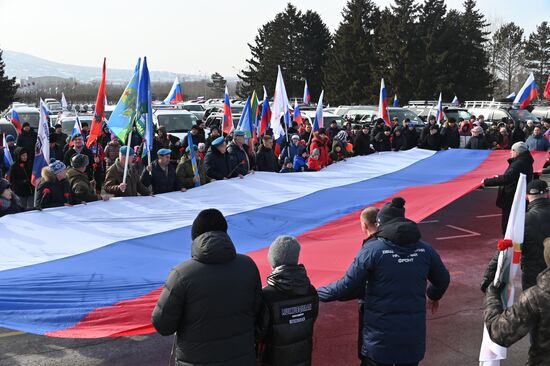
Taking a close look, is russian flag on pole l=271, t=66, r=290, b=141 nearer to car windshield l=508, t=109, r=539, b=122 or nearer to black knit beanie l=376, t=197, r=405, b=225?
black knit beanie l=376, t=197, r=405, b=225

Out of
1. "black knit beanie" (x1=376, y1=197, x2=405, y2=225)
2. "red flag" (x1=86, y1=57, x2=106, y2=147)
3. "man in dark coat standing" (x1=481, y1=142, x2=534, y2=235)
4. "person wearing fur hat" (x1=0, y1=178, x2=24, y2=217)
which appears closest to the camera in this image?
"black knit beanie" (x1=376, y1=197, x2=405, y2=225)

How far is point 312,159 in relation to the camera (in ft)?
38.8

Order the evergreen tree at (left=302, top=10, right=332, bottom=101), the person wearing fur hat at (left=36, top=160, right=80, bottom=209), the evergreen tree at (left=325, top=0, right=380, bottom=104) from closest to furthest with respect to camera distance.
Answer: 1. the person wearing fur hat at (left=36, top=160, right=80, bottom=209)
2. the evergreen tree at (left=325, top=0, right=380, bottom=104)
3. the evergreen tree at (left=302, top=10, right=332, bottom=101)

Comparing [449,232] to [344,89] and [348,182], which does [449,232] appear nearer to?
[348,182]

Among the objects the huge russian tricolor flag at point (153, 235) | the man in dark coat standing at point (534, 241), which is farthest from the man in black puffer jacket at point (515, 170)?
the man in dark coat standing at point (534, 241)

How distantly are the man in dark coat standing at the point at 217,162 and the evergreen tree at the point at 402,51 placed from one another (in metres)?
42.5

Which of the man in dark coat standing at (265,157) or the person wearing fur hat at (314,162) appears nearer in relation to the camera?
the man in dark coat standing at (265,157)

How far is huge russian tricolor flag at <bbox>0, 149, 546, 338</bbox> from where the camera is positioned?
4801mm

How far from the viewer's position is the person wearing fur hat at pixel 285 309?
3.88 m

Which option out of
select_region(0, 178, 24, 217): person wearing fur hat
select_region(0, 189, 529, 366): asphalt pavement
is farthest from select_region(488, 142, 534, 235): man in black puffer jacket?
select_region(0, 178, 24, 217): person wearing fur hat

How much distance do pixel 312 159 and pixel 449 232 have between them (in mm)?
3128

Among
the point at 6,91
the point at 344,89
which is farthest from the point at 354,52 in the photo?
the point at 6,91

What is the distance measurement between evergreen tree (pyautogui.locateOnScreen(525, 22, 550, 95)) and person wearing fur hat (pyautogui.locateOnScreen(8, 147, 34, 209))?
69736 mm

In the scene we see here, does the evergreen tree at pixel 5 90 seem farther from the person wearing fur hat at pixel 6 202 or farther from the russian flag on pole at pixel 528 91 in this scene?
the person wearing fur hat at pixel 6 202
